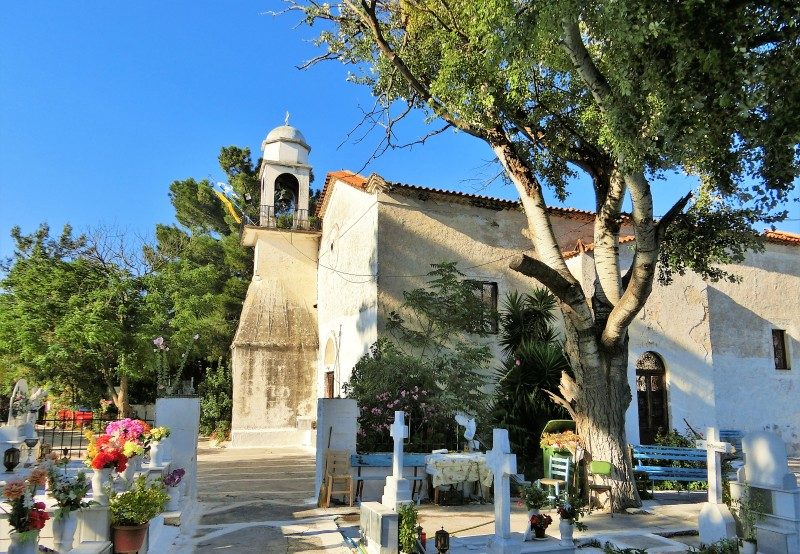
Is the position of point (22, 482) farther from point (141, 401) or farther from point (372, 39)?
point (141, 401)

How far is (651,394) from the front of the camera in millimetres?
14844

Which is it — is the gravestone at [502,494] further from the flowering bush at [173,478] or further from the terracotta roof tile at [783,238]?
the terracotta roof tile at [783,238]

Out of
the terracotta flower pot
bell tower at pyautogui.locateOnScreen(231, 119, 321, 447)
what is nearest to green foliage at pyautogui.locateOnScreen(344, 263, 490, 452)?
the terracotta flower pot

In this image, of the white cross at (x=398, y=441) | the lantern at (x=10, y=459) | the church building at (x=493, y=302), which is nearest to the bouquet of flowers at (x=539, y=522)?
the white cross at (x=398, y=441)

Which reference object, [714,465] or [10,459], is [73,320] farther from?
[714,465]

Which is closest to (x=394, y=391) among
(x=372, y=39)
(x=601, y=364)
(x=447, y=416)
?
(x=447, y=416)

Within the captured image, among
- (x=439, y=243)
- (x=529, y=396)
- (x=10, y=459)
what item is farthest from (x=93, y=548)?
(x=439, y=243)

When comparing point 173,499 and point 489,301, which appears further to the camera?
point 489,301

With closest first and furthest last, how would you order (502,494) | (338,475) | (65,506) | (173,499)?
(65,506)
(502,494)
(173,499)
(338,475)

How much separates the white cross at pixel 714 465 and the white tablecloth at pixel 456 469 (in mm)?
3528

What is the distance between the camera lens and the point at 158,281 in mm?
21922

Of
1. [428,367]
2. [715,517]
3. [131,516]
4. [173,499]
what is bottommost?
[173,499]

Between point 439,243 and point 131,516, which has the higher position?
point 439,243

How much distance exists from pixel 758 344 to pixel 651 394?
4522mm
